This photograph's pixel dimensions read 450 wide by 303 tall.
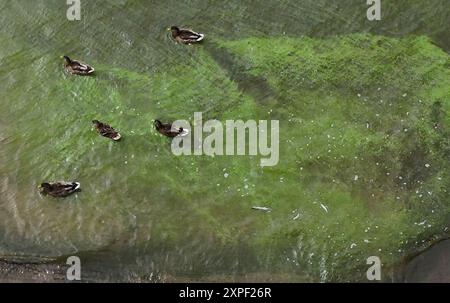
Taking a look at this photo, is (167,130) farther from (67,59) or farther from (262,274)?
(262,274)

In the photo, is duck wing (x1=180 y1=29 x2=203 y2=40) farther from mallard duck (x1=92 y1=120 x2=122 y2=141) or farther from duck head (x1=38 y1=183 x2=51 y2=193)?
duck head (x1=38 y1=183 x2=51 y2=193)

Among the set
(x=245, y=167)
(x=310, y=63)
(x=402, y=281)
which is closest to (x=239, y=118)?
(x=245, y=167)

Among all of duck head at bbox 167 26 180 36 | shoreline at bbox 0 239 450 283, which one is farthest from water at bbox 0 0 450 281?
duck head at bbox 167 26 180 36

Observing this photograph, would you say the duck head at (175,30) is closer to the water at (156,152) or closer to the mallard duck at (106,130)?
the water at (156,152)

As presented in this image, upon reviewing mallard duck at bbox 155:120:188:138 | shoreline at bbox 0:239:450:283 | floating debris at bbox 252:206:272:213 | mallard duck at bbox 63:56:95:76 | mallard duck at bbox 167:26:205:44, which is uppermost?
mallard duck at bbox 167:26:205:44

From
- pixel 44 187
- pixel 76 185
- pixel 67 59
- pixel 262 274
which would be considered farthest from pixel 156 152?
pixel 262 274
